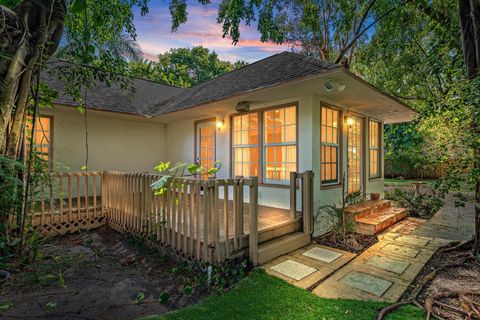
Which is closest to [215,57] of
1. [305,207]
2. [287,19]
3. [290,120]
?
[287,19]

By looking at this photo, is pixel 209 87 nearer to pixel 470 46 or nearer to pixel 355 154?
pixel 355 154

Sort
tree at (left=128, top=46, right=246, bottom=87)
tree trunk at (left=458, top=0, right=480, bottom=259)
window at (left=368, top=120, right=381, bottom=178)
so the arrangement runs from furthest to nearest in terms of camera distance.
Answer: tree at (left=128, top=46, right=246, bottom=87) < window at (left=368, top=120, right=381, bottom=178) < tree trunk at (left=458, top=0, right=480, bottom=259)

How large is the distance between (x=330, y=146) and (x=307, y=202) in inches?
66.9

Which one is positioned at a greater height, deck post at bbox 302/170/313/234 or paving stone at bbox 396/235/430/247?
deck post at bbox 302/170/313/234

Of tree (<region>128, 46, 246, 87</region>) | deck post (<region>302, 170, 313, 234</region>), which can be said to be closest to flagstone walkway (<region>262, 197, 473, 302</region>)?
deck post (<region>302, 170, 313, 234</region>)

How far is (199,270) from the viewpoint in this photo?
10.8ft

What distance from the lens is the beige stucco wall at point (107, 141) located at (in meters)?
6.84

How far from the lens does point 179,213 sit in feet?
11.6

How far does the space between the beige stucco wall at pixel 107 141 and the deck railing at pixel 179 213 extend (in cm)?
206

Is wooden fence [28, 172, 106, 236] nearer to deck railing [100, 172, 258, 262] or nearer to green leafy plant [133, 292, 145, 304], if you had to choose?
deck railing [100, 172, 258, 262]

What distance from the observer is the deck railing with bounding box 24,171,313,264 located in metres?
3.23

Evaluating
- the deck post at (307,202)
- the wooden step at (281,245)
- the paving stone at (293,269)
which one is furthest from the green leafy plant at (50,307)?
the deck post at (307,202)

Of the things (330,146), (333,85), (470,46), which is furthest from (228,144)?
(470,46)

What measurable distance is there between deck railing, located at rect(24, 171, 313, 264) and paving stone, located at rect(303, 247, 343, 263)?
0.41 metres
